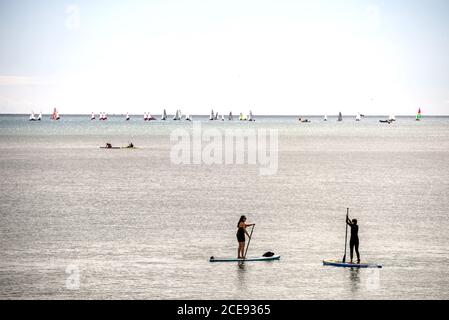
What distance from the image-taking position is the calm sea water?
36.5 m

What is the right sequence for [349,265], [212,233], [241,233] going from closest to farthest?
1. [349,265]
2. [241,233]
3. [212,233]

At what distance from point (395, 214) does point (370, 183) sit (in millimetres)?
29582

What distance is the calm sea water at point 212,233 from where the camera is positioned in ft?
120

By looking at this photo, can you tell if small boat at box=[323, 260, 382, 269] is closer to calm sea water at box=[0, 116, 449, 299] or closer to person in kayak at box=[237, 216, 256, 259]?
calm sea water at box=[0, 116, 449, 299]

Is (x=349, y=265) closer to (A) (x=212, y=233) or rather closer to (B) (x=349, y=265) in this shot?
(B) (x=349, y=265)

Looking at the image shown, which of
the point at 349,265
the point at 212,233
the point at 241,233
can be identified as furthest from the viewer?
the point at 212,233

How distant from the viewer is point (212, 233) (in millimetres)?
51812

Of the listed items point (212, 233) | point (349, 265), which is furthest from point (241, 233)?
point (212, 233)

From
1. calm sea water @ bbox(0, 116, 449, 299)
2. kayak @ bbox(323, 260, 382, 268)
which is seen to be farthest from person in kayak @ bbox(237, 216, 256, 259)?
kayak @ bbox(323, 260, 382, 268)

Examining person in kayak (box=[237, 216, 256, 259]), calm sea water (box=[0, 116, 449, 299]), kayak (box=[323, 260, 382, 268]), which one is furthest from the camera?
person in kayak (box=[237, 216, 256, 259])

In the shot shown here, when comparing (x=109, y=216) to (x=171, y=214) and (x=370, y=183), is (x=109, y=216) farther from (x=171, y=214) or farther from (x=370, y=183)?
(x=370, y=183)

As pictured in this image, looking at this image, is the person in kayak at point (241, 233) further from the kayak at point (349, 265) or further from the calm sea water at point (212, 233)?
the kayak at point (349, 265)

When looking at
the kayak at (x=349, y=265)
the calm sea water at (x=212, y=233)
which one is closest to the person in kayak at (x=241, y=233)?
the calm sea water at (x=212, y=233)
